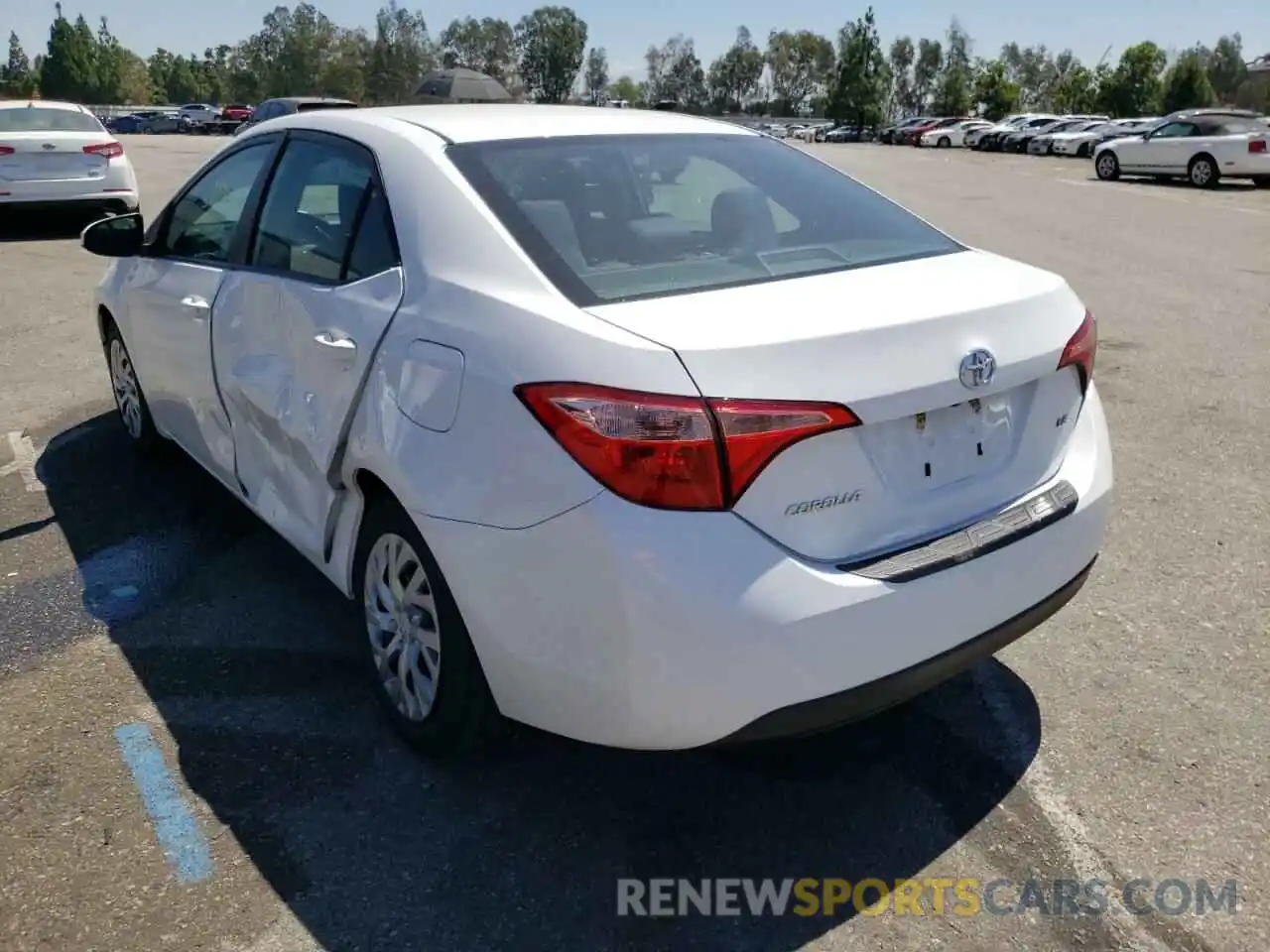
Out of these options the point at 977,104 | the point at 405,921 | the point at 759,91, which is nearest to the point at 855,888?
the point at 405,921

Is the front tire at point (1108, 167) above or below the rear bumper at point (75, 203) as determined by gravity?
below

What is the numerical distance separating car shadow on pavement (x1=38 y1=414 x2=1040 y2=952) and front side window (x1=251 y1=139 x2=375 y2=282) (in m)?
1.24

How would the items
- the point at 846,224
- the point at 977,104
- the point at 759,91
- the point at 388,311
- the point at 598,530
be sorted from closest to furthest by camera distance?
the point at 598,530 < the point at 388,311 < the point at 846,224 < the point at 977,104 < the point at 759,91

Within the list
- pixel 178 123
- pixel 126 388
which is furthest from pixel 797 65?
pixel 126 388

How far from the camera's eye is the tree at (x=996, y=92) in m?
92.6

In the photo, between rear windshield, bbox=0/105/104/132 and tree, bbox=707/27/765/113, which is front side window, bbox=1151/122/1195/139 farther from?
tree, bbox=707/27/765/113

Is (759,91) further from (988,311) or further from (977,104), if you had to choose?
(988,311)

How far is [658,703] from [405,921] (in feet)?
2.54

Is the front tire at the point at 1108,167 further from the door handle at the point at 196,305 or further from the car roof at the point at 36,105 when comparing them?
the door handle at the point at 196,305

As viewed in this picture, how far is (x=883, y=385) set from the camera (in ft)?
8.00

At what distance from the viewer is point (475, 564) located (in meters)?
2.60

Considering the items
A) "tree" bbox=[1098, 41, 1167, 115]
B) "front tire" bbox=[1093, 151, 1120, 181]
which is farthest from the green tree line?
"front tire" bbox=[1093, 151, 1120, 181]

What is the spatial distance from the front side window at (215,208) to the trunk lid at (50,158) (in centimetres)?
1004

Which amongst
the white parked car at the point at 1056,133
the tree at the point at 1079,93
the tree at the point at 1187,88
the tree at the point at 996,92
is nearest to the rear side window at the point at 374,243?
the white parked car at the point at 1056,133
